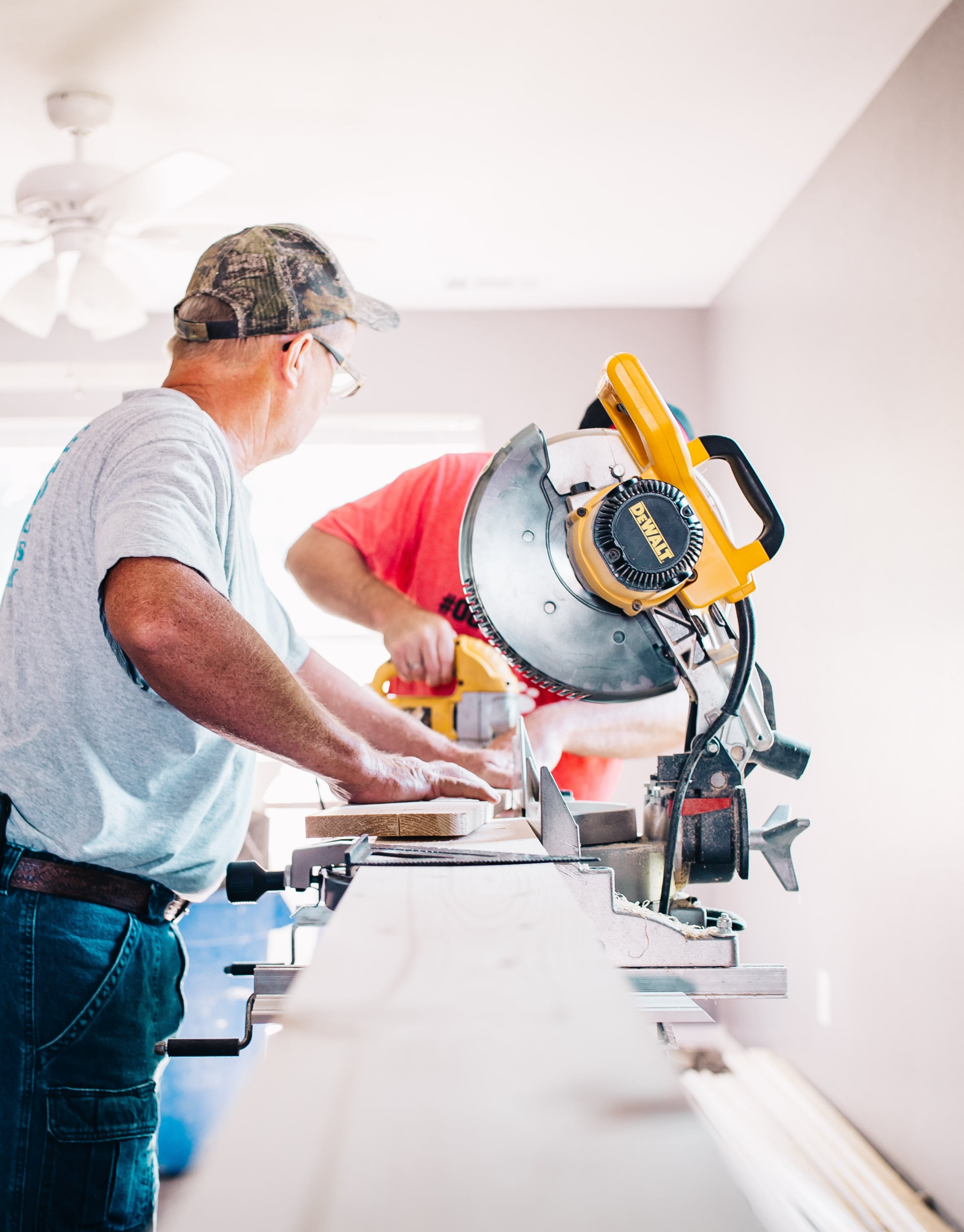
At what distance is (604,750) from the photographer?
66.1 inches

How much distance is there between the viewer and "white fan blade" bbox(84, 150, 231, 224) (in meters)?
2.38

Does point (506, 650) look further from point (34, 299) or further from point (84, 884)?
point (34, 299)

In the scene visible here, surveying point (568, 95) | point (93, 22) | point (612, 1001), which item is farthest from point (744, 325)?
point (612, 1001)

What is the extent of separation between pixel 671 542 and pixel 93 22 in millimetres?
2315

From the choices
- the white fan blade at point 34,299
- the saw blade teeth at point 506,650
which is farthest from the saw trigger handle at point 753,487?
the white fan blade at point 34,299

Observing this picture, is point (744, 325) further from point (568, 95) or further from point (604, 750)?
point (604, 750)

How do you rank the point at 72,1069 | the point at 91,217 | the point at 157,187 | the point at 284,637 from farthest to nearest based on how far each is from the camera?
1. the point at 91,217
2. the point at 157,187
3. the point at 284,637
4. the point at 72,1069

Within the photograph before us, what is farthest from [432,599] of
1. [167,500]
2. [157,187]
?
[157,187]

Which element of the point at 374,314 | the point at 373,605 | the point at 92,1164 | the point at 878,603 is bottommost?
the point at 92,1164

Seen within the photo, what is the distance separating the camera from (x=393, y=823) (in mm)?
980

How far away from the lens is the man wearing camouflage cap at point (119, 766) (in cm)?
98

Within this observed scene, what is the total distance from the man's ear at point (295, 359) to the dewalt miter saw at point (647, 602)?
43 cm

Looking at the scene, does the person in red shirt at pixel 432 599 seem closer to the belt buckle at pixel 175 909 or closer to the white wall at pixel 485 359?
the belt buckle at pixel 175 909

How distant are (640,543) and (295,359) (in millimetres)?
636
